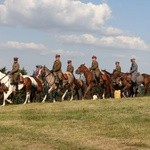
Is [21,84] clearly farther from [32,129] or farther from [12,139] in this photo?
[12,139]

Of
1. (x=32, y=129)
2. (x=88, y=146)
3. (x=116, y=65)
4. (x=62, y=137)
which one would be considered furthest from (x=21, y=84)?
(x=88, y=146)

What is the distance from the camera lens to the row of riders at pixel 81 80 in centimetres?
2959

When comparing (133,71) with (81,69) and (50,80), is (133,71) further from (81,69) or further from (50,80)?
(50,80)

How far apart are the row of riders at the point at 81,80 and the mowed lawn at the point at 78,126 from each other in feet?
13.4

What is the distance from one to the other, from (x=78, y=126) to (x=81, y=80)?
580 inches

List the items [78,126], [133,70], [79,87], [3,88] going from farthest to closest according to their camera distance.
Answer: [133,70] → [79,87] → [3,88] → [78,126]

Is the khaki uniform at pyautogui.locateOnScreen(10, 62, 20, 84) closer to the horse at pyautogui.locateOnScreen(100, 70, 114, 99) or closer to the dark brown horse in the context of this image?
the dark brown horse

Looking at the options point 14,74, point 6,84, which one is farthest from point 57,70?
point 6,84

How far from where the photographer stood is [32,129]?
1839 cm

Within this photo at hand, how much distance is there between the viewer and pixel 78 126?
1905 cm

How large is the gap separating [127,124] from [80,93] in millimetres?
15399

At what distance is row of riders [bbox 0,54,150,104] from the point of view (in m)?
29.6

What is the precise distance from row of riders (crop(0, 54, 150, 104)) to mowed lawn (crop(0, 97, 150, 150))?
13.4 ft

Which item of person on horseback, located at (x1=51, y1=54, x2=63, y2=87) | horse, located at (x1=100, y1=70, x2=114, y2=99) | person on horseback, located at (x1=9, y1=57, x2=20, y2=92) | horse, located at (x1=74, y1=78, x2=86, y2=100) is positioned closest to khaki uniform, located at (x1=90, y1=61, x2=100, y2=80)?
horse, located at (x1=100, y1=70, x2=114, y2=99)
